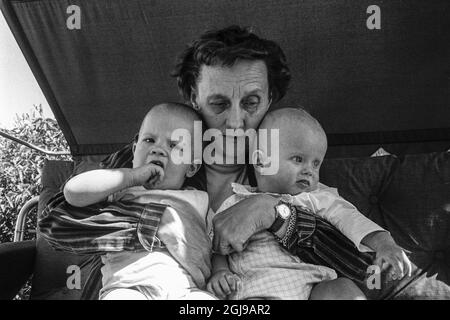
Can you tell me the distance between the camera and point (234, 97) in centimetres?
116

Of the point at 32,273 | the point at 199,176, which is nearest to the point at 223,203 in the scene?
the point at 199,176

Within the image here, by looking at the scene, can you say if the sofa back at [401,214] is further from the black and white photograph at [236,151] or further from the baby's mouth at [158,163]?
the baby's mouth at [158,163]

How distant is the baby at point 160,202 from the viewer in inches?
37.6

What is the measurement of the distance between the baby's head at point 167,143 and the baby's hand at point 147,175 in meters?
0.02

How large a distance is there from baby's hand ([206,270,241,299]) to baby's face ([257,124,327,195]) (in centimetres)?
24

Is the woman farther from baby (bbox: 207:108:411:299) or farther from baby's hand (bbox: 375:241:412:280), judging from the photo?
baby's hand (bbox: 375:241:412:280)

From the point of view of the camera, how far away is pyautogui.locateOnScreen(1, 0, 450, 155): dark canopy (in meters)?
1.29

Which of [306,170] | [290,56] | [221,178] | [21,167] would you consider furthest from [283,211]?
[21,167]

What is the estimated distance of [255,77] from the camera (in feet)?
3.85

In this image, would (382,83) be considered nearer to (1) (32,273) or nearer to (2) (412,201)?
(2) (412,201)

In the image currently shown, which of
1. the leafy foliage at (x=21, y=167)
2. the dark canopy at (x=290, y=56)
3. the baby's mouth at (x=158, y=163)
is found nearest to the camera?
the baby's mouth at (x=158, y=163)

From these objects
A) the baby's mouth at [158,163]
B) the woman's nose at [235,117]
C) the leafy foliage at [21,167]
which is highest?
the woman's nose at [235,117]

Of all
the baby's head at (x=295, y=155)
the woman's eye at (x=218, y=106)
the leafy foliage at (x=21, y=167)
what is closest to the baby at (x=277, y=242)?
the baby's head at (x=295, y=155)

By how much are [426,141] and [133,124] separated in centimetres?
86
